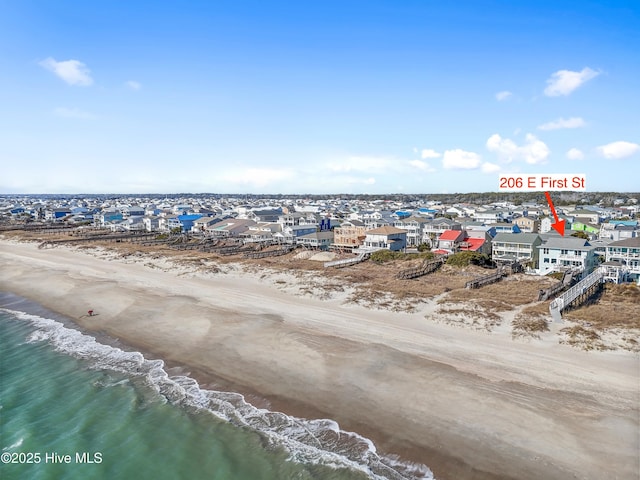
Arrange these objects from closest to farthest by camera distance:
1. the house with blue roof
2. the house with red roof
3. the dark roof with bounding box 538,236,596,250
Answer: the dark roof with bounding box 538,236,596,250 → the house with red roof → the house with blue roof

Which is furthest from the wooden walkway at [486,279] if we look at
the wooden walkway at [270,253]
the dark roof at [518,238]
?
the wooden walkway at [270,253]

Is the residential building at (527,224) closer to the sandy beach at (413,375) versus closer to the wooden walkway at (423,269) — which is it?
the wooden walkway at (423,269)

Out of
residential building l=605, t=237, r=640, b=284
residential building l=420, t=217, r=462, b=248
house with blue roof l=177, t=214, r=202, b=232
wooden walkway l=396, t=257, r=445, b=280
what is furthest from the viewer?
house with blue roof l=177, t=214, r=202, b=232

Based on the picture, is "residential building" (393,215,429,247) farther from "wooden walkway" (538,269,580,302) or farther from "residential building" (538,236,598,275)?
"wooden walkway" (538,269,580,302)

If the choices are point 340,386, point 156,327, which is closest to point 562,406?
point 340,386

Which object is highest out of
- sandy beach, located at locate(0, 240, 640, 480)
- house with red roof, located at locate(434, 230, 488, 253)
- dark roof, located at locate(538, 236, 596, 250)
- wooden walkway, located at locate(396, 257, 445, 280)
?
dark roof, located at locate(538, 236, 596, 250)

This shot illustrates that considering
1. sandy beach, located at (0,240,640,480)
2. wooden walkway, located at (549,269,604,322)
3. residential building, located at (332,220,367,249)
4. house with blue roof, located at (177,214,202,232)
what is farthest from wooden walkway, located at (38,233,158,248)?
wooden walkway, located at (549,269,604,322)

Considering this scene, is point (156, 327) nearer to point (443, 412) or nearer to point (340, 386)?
point (340, 386)

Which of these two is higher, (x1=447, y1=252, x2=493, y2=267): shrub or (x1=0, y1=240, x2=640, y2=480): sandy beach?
(x1=447, y1=252, x2=493, y2=267): shrub
